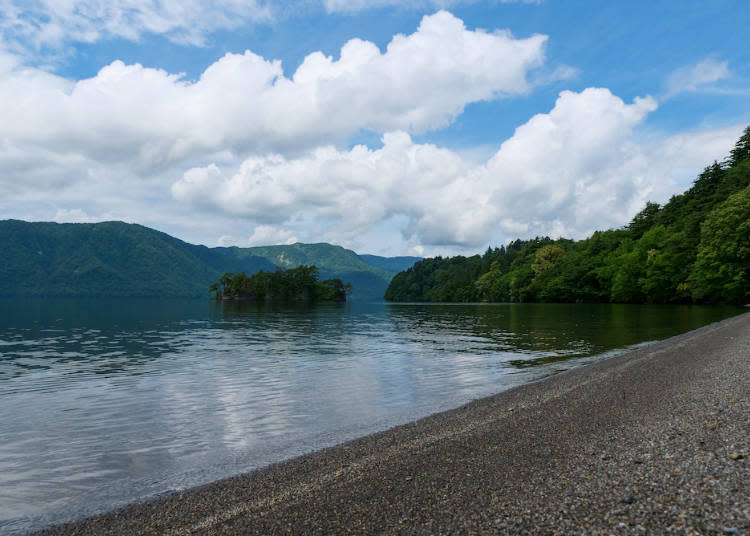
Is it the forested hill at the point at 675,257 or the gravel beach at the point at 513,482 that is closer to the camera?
the gravel beach at the point at 513,482

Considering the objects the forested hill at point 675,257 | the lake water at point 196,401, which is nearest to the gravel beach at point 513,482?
the lake water at point 196,401

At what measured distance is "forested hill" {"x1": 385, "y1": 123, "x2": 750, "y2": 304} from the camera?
8288 cm

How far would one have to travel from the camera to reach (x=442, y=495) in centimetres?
857

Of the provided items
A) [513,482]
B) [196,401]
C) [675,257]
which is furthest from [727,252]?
[513,482]

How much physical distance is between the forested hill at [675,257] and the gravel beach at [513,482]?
8601 cm

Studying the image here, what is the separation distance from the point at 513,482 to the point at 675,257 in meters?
118

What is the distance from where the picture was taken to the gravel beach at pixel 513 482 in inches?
283

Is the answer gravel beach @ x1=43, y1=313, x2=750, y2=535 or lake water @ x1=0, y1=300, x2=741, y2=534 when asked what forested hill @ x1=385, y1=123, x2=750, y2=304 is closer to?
lake water @ x1=0, y1=300, x2=741, y2=534

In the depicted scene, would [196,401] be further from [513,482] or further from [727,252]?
[727,252]

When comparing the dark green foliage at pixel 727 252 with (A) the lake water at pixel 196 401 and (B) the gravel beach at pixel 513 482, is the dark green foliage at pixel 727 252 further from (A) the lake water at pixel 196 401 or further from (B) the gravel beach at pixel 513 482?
(B) the gravel beach at pixel 513 482

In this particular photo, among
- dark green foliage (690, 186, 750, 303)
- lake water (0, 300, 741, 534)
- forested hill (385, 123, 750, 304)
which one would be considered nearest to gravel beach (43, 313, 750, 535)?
lake water (0, 300, 741, 534)

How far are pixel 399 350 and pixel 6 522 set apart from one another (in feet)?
106

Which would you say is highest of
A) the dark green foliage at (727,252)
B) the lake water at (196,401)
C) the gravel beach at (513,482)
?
the dark green foliage at (727,252)

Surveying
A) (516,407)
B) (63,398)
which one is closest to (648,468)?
(516,407)
